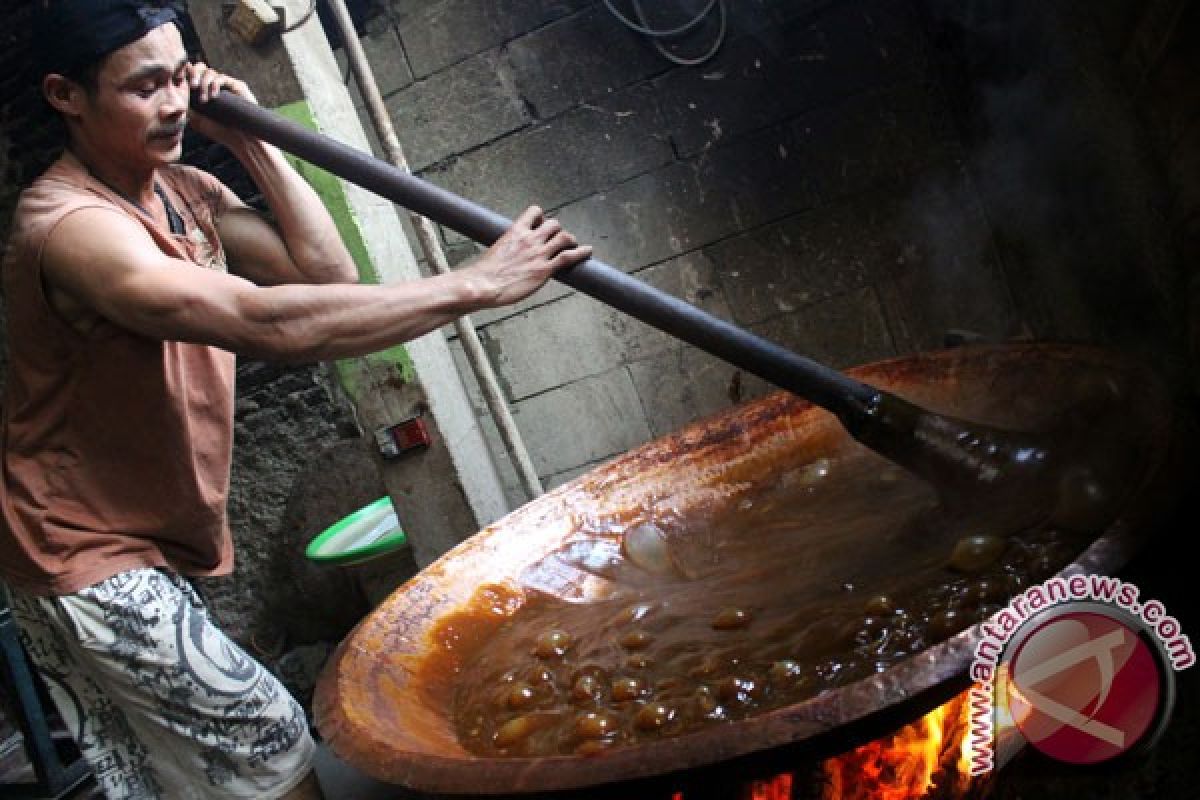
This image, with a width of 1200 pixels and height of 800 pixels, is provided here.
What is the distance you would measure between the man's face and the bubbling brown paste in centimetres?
145

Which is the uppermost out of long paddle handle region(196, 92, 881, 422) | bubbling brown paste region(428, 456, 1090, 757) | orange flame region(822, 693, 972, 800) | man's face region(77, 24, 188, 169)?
man's face region(77, 24, 188, 169)

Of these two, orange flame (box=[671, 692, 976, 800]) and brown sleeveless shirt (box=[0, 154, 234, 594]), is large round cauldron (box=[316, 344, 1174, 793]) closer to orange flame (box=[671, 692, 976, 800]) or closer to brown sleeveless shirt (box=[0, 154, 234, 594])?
orange flame (box=[671, 692, 976, 800])

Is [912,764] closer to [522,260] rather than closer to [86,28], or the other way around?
[522,260]

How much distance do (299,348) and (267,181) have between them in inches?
38.3

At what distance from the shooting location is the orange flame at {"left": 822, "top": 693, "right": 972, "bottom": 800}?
1507 millimetres

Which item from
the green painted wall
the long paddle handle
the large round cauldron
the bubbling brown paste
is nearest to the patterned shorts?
the large round cauldron

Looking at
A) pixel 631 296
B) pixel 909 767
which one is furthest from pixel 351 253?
pixel 909 767

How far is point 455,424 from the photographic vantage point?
3842mm

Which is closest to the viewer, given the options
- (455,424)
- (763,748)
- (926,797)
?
(763,748)

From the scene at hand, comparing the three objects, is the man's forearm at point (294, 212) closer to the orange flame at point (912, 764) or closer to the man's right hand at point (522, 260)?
the man's right hand at point (522, 260)

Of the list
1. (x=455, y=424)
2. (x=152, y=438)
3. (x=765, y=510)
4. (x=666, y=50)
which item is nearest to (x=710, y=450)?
(x=765, y=510)

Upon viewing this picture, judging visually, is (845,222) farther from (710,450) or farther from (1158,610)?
(1158,610)

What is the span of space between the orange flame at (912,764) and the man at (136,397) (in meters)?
1.21

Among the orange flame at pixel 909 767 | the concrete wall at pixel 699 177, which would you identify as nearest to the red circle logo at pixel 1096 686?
the orange flame at pixel 909 767
